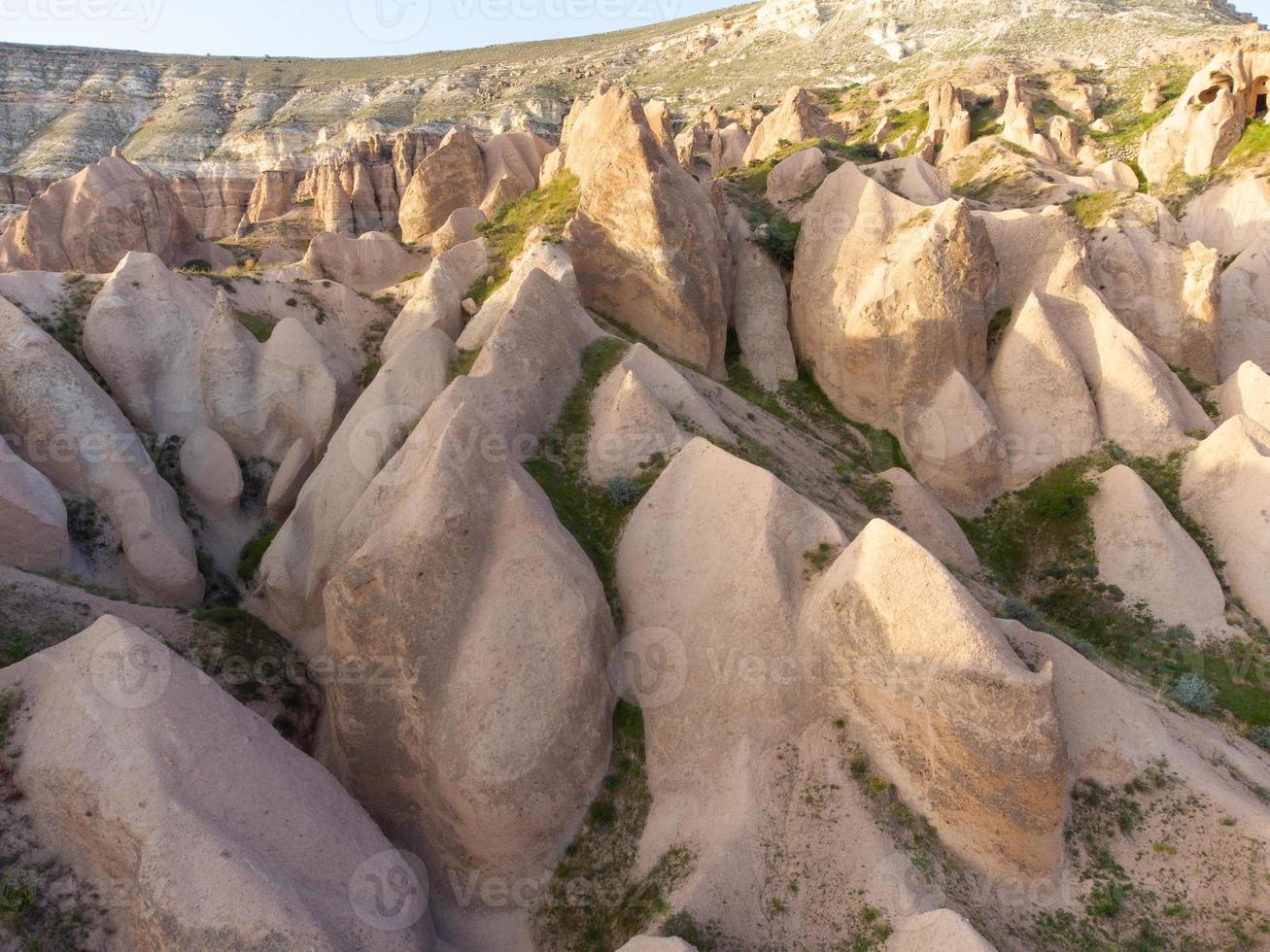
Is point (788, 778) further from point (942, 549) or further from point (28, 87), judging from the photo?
point (28, 87)

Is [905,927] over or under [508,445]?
under

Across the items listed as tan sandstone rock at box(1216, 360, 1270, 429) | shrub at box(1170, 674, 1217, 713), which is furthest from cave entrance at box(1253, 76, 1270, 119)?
shrub at box(1170, 674, 1217, 713)

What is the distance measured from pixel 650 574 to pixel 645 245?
15567 mm

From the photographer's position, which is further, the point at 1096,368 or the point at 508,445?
the point at 1096,368

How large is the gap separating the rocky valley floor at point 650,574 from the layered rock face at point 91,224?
26 cm

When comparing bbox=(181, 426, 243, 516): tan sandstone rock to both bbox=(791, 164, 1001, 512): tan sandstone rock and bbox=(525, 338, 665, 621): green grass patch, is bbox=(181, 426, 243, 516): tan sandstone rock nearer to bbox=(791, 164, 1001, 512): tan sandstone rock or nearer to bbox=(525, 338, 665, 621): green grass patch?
bbox=(525, 338, 665, 621): green grass patch

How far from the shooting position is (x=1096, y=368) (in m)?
26.4

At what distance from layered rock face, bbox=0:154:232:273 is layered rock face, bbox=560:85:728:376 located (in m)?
28.5

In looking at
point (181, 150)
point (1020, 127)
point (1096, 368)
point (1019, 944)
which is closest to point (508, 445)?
point (1019, 944)

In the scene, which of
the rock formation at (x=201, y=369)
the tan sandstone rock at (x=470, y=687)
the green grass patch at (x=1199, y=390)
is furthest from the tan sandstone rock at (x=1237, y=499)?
the rock formation at (x=201, y=369)

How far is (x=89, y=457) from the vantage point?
1881 centimetres

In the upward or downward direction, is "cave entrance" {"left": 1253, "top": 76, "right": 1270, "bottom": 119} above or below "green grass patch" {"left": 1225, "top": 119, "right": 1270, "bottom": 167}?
above

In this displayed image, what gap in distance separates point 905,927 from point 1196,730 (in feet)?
30.2

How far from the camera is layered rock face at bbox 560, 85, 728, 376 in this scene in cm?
2708
